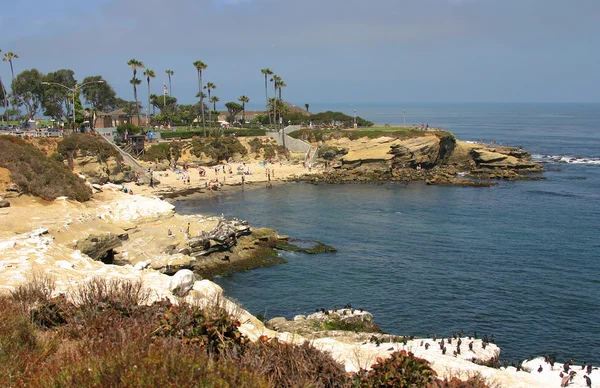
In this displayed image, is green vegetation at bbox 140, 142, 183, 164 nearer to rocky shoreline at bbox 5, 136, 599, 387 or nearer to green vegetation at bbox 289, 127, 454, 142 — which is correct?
rocky shoreline at bbox 5, 136, 599, 387

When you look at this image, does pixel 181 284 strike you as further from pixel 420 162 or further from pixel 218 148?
pixel 420 162

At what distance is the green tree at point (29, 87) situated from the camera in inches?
3351

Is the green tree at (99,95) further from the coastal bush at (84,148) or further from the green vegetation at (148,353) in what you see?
the green vegetation at (148,353)

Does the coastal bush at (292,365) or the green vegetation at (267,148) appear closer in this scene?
the coastal bush at (292,365)

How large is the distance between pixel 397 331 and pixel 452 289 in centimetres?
651

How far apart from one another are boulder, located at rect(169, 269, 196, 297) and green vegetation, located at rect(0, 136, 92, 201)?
13.8 meters

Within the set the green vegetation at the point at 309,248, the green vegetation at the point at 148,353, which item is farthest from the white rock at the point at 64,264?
the green vegetation at the point at 309,248

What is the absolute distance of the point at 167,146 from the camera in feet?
230

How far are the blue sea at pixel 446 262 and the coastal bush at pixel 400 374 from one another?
12305 millimetres

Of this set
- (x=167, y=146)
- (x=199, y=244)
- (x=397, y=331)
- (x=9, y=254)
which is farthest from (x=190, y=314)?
(x=167, y=146)

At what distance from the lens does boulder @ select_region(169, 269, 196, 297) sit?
15.5 metres

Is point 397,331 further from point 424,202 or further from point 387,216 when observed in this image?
point 424,202

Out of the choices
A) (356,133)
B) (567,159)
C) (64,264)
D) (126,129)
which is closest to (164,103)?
(126,129)

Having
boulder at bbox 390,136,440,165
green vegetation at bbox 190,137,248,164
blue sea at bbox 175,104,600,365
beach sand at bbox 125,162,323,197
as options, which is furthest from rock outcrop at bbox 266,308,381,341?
green vegetation at bbox 190,137,248,164
